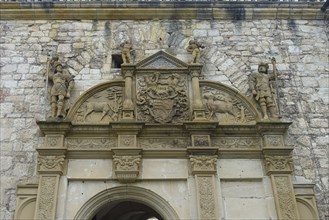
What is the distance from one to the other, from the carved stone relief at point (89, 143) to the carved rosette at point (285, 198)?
8.03ft

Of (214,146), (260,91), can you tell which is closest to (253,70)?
(260,91)

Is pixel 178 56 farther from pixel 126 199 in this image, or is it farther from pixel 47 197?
pixel 47 197

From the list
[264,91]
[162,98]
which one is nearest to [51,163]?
[162,98]

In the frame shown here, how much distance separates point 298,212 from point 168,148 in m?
2.04

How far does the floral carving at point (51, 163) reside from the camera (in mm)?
5879

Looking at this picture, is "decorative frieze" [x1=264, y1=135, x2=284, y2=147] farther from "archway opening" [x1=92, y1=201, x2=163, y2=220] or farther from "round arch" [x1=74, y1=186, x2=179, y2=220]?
"archway opening" [x1=92, y1=201, x2=163, y2=220]

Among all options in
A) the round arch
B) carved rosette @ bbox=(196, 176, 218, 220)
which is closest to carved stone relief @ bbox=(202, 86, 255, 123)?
carved rosette @ bbox=(196, 176, 218, 220)

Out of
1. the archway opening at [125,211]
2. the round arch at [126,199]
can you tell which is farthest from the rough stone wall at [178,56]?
the archway opening at [125,211]

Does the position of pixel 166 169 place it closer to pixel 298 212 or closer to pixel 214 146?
pixel 214 146

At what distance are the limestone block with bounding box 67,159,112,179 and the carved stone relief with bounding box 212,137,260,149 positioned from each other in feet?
5.35

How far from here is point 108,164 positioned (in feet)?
19.8

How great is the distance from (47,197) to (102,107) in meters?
1.60

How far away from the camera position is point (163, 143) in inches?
246

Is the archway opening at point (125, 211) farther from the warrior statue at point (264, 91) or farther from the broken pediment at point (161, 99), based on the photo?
the warrior statue at point (264, 91)
